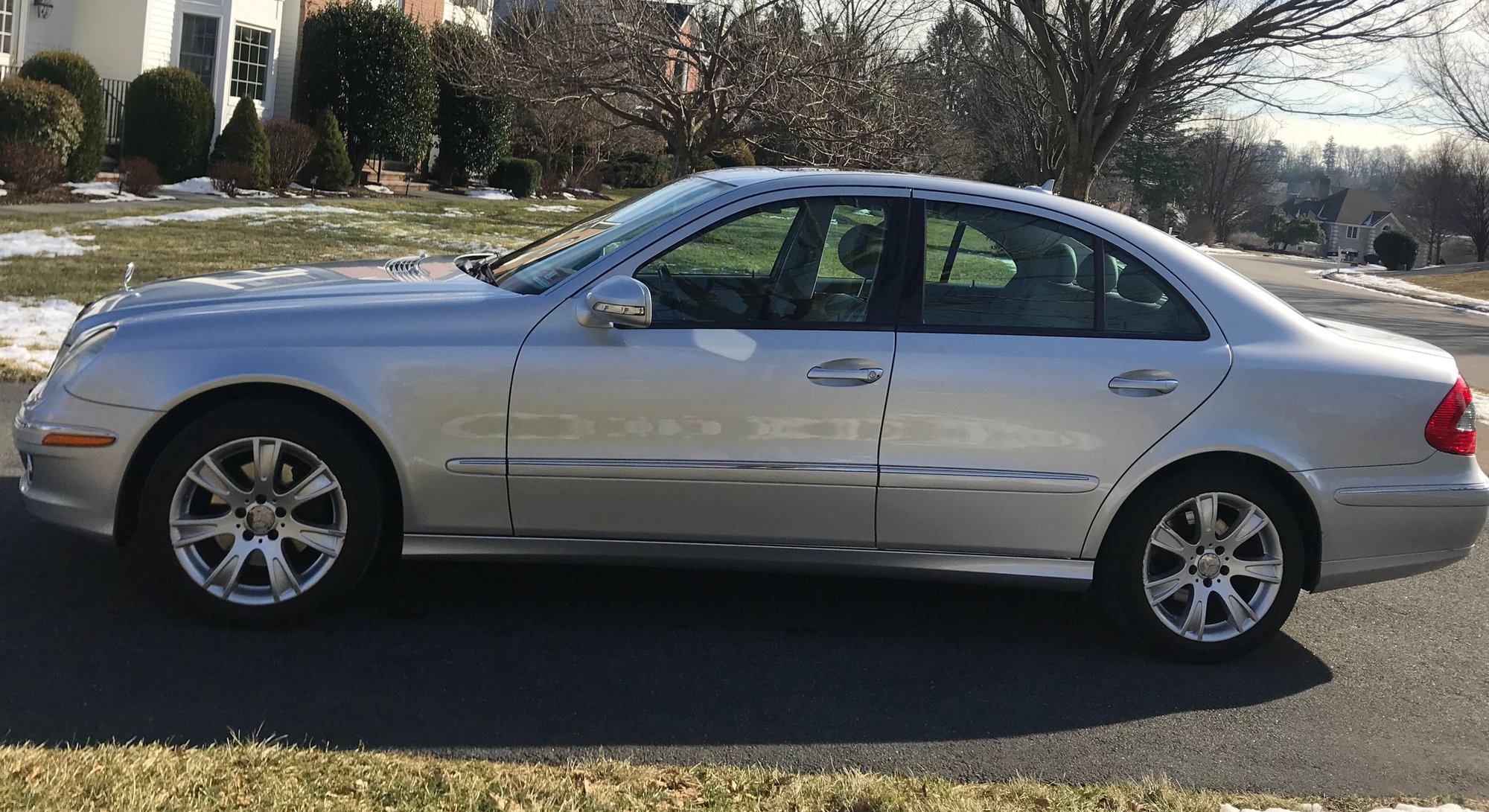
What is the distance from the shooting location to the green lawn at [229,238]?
11531 millimetres

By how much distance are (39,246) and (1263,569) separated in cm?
1202

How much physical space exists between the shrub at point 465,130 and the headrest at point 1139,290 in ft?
84.7

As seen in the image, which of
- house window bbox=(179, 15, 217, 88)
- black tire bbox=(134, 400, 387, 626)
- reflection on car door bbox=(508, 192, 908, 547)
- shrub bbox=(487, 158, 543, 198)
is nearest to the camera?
black tire bbox=(134, 400, 387, 626)

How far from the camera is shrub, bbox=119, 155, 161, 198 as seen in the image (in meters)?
19.8

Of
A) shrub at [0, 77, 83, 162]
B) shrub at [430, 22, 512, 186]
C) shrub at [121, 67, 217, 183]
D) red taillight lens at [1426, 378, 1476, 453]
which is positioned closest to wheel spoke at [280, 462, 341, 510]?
red taillight lens at [1426, 378, 1476, 453]

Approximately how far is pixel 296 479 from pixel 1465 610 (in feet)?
15.7

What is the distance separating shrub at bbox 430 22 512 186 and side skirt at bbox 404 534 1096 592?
25748 millimetres

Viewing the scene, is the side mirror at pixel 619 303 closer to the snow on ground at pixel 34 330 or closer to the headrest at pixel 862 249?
the headrest at pixel 862 249

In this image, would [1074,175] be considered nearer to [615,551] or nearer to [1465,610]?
[1465,610]

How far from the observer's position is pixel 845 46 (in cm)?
1808

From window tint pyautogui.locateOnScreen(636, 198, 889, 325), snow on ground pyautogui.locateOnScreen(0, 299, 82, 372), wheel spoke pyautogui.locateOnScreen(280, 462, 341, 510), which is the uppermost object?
window tint pyautogui.locateOnScreen(636, 198, 889, 325)

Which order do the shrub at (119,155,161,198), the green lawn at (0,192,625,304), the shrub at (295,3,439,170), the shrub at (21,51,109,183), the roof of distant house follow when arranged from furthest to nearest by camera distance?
the roof of distant house < the shrub at (295,3,439,170) < the shrub at (119,155,161,198) < the shrub at (21,51,109,183) < the green lawn at (0,192,625,304)

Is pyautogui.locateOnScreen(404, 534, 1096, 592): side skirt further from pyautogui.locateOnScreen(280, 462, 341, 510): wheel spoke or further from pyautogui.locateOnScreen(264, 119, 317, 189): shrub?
pyautogui.locateOnScreen(264, 119, 317, 189): shrub

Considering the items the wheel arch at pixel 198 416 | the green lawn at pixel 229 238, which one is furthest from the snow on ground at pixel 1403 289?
the wheel arch at pixel 198 416
